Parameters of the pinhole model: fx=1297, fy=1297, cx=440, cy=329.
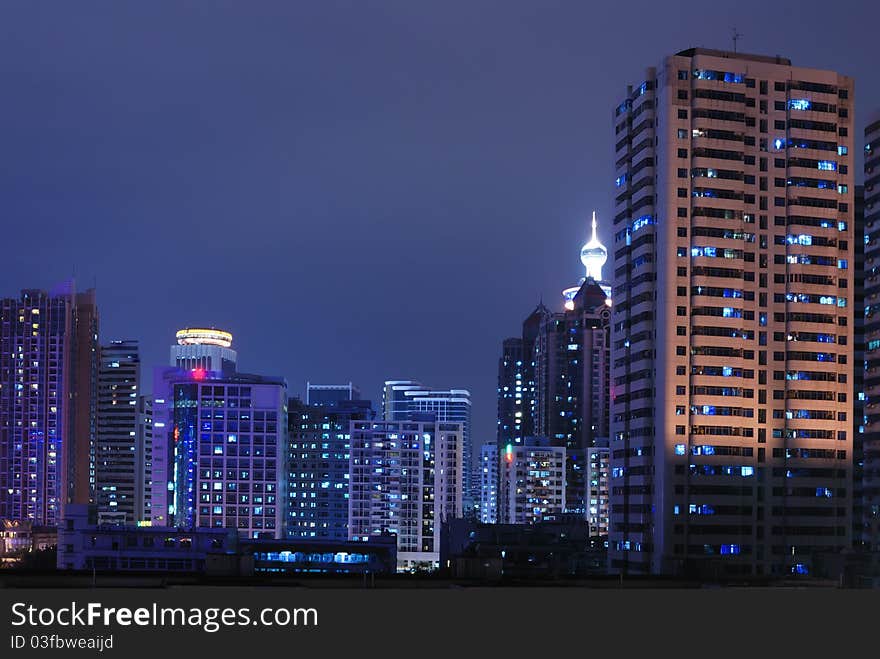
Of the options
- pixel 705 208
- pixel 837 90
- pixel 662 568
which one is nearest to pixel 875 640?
pixel 662 568

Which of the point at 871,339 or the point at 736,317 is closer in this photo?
the point at 736,317

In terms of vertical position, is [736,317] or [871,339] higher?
[736,317]

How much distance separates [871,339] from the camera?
4847 inches

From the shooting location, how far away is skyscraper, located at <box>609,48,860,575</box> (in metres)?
114

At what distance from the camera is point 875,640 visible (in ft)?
98.1

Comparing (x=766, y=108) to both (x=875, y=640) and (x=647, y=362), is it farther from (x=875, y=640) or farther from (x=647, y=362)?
(x=875, y=640)

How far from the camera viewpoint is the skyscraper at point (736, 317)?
4483 inches

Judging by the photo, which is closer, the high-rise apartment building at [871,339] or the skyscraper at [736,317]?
the skyscraper at [736,317]

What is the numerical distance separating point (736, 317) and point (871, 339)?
16.0 meters

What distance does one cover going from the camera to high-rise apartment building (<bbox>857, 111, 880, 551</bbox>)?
4705 inches

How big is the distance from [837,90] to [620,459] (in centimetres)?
4000

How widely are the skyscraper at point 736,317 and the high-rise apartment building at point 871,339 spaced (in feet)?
10.8

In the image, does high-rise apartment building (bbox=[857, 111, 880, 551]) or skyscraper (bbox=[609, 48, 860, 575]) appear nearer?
skyscraper (bbox=[609, 48, 860, 575])

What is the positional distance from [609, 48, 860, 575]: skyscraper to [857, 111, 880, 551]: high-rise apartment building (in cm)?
329
